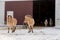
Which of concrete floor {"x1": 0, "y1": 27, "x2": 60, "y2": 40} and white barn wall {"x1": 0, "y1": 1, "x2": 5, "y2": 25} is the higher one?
white barn wall {"x1": 0, "y1": 1, "x2": 5, "y2": 25}

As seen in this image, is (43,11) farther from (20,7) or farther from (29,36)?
(29,36)

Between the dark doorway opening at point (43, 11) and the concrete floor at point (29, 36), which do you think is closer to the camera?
the concrete floor at point (29, 36)

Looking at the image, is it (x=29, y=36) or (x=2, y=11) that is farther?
(x=2, y=11)

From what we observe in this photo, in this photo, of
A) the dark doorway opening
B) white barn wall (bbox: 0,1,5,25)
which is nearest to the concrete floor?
white barn wall (bbox: 0,1,5,25)

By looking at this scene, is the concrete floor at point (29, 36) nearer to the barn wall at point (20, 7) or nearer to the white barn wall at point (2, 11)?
the white barn wall at point (2, 11)

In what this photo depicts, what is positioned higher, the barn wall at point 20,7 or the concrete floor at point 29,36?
the barn wall at point 20,7

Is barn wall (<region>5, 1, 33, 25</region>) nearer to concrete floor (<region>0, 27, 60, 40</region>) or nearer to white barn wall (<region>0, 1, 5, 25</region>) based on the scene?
white barn wall (<region>0, 1, 5, 25</region>)

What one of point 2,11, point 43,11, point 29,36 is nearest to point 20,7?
point 2,11

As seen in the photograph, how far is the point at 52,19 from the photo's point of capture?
15.5m

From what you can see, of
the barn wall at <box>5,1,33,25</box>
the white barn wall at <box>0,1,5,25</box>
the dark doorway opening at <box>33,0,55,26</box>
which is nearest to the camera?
the white barn wall at <box>0,1,5,25</box>

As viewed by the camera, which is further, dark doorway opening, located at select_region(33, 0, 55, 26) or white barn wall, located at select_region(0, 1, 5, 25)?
dark doorway opening, located at select_region(33, 0, 55, 26)

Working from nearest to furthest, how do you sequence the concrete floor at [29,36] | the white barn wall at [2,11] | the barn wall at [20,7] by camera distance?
the concrete floor at [29,36] < the white barn wall at [2,11] < the barn wall at [20,7]

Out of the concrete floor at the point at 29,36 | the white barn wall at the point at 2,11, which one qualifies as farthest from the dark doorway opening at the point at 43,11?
A: the concrete floor at the point at 29,36

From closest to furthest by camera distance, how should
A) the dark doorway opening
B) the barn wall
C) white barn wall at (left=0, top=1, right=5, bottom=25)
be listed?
white barn wall at (left=0, top=1, right=5, bottom=25) → the barn wall → the dark doorway opening
